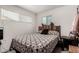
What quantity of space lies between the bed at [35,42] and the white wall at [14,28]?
0.20ft

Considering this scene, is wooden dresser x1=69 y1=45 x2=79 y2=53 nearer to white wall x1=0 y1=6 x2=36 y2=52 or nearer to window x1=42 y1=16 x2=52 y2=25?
→ window x1=42 y1=16 x2=52 y2=25

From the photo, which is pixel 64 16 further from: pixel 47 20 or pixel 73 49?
pixel 73 49

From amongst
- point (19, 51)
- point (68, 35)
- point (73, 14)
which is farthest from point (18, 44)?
point (73, 14)

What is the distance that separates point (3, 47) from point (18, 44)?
20 cm

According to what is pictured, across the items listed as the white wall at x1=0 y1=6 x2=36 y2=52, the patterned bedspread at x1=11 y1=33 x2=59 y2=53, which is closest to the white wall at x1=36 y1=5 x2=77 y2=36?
the patterned bedspread at x1=11 y1=33 x2=59 y2=53

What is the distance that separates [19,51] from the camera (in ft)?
3.99

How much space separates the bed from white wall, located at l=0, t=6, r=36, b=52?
61 millimetres

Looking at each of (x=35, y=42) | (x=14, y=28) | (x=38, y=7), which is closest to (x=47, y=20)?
(x=38, y=7)

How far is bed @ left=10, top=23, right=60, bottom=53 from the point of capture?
1.18 metres

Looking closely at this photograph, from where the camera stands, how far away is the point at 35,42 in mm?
1209

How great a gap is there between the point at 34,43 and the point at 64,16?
0.57 meters

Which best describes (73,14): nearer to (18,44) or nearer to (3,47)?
(18,44)
